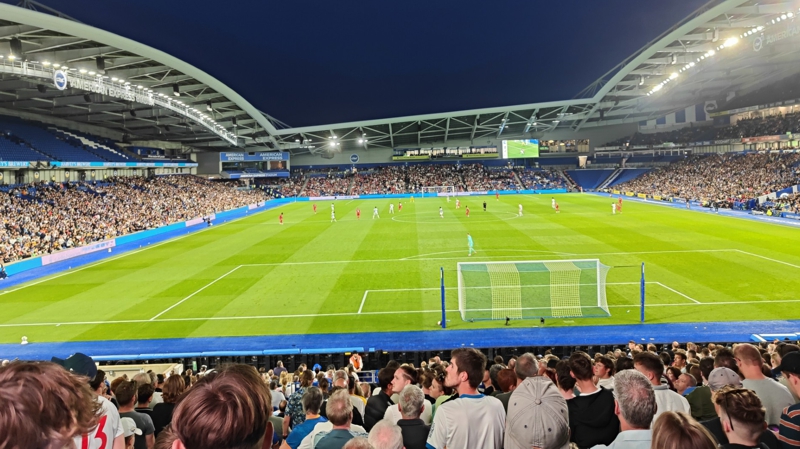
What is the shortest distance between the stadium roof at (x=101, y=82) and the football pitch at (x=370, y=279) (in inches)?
573

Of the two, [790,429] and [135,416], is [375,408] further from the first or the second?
[790,429]

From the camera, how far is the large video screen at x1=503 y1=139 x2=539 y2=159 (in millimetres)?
88188

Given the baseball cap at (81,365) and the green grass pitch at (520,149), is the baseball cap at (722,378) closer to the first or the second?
the baseball cap at (81,365)

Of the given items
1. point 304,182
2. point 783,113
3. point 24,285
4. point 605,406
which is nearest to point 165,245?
point 24,285

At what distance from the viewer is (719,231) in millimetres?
34625

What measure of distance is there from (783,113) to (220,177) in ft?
298

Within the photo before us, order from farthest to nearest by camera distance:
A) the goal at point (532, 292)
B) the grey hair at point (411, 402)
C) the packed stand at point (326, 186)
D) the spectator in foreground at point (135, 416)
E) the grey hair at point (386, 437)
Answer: the packed stand at point (326, 186) → the goal at point (532, 292) → the spectator in foreground at point (135, 416) → the grey hair at point (411, 402) → the grey hair at point (386, 437)

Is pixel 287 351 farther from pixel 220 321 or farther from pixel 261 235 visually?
pixel 261 235

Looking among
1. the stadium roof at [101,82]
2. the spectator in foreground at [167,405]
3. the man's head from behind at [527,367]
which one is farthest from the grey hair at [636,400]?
the stadium roof at [101,82]

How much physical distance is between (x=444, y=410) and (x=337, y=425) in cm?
98

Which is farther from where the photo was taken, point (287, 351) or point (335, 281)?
point (335, 281)

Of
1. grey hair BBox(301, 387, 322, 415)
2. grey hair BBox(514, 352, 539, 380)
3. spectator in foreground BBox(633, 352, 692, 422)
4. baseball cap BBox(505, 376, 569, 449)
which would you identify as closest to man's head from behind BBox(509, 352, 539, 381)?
grey hair BBox(514, 352, 539, 380)

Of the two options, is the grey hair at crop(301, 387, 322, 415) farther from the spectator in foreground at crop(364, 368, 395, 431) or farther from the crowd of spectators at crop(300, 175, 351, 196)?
the crowd of spectators at crop(300, 175, 351, 196)

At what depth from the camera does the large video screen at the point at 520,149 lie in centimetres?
8819
